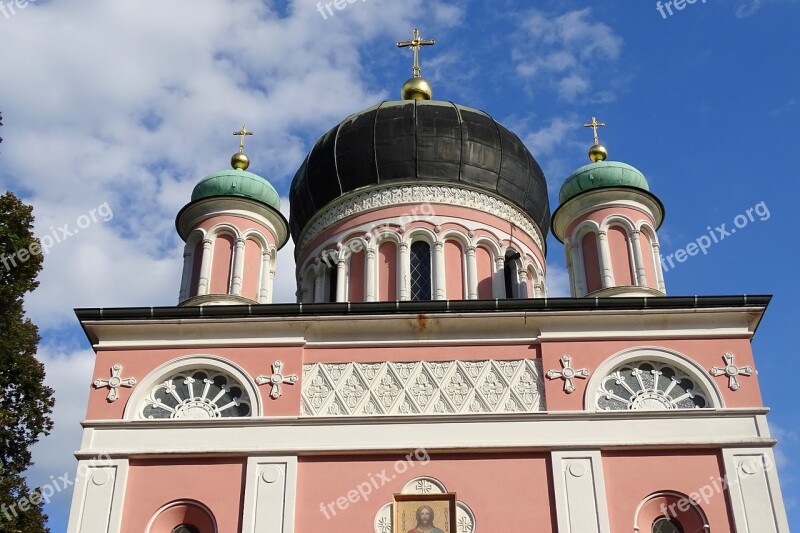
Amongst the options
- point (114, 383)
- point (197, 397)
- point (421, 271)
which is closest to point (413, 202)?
point (421, 271)

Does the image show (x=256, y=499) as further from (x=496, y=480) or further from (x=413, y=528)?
(x=496, y=480)

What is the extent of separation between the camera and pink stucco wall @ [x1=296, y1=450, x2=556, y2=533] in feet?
34.9

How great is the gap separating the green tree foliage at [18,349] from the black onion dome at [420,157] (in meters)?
5.27

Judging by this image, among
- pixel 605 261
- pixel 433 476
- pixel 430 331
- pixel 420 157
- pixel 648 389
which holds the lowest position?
pixel 433 476

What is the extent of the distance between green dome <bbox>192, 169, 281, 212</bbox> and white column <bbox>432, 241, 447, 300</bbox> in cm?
270

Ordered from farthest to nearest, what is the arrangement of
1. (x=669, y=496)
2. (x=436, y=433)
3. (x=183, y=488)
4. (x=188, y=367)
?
(x=188, y=367) → (x=436, y=433) → (x=183, y=488) → (x=669, y=496)

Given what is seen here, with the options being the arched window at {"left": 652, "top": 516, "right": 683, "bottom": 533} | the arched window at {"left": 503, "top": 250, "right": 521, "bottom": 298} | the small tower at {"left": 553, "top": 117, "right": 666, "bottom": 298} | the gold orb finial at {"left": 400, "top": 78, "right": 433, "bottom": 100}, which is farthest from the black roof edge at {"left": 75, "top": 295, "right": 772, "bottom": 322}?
the gold orb finial at {"left": 400, "top": 78, "right": 433, "bottom": 100}

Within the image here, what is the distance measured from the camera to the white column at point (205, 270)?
14141 mm

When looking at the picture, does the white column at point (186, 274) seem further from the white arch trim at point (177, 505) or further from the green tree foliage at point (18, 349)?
the white arch trim at point (177, 505)

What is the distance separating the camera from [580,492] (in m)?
10.7

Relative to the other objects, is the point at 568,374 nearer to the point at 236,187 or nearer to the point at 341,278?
the point at 341,278

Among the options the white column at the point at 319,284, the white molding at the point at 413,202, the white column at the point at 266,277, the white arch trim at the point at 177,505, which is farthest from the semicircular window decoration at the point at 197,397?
the white molding at the point at 413,202

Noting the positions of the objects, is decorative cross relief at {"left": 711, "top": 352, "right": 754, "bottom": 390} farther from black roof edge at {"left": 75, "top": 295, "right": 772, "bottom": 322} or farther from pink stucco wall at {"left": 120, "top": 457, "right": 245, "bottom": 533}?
pink stucco wall at {"left": 120, "top": 457, "right": 245, "bottom": 533}

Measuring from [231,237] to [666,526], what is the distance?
25.5 feet
